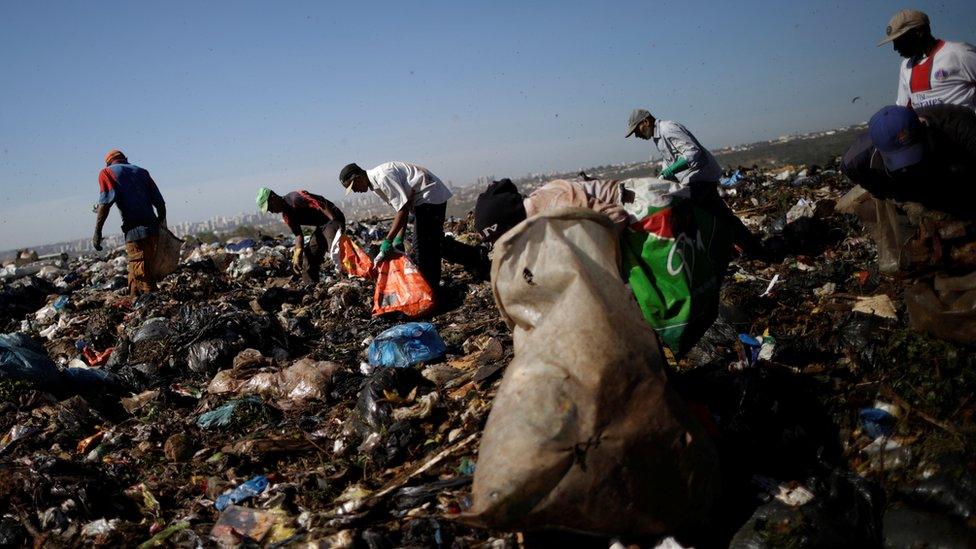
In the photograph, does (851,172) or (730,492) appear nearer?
(730,492)

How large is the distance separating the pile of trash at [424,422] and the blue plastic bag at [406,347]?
16mm

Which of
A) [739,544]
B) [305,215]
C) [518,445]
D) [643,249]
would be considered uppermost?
[305,215]

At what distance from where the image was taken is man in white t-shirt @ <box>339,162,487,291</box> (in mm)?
5156

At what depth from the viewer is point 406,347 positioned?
4.13 meters

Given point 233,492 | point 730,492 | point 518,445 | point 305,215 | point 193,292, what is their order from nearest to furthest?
point 518,445
point 730,492
point 233,492
point 305,215
point 193,292

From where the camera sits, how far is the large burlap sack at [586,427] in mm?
1490

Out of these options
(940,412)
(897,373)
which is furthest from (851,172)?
(940,412)

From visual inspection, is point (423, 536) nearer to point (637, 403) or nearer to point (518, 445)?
point (518, 445)

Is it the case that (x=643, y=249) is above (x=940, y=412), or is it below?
above

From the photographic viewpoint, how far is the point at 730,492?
2.10 metres

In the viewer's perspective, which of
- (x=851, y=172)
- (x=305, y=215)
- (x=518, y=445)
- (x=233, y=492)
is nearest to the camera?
(x=518, y=445)

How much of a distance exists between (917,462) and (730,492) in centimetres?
75

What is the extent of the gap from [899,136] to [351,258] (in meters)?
4.83

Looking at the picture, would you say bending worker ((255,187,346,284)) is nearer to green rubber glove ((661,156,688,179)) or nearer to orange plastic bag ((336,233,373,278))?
orange plastic bag ((336,233,373,278))
